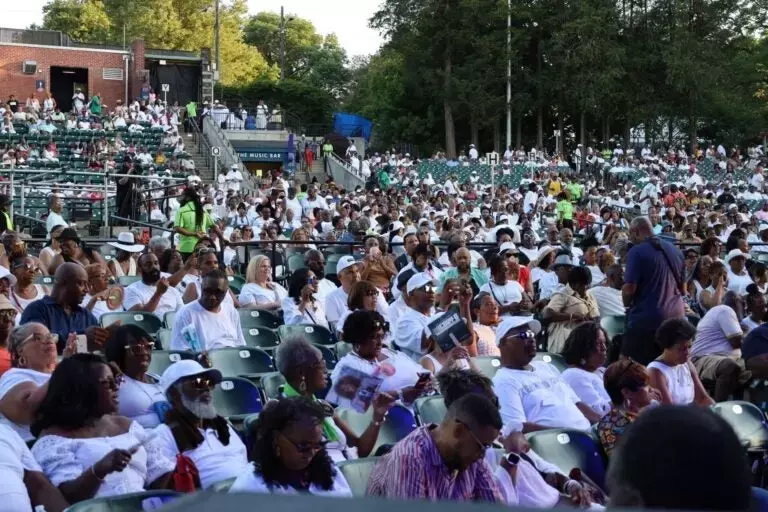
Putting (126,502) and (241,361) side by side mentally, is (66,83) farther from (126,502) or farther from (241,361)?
(126,502)

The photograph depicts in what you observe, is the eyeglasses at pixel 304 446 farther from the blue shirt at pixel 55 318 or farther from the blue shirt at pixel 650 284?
the blue shirt at pixel 650 284

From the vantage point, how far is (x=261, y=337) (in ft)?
31.7

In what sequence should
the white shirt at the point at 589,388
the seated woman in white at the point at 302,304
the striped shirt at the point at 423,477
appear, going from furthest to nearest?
the seated woman in white at the point at 302,304
the white shirt at the point at 589,388
the striped shirt at the point at 423,477

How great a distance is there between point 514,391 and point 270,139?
41.7 m

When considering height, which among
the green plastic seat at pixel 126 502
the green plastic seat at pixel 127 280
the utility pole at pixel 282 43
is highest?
the utility pole at pixel 282 43

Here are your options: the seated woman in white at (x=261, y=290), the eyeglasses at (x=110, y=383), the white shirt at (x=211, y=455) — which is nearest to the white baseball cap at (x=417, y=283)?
the seated woman in white at (x=261, y=290)

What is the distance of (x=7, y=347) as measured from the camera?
6.61m

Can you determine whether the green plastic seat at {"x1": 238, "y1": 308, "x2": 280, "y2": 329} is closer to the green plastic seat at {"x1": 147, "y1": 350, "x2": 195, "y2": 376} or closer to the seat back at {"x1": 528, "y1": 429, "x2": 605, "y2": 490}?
the green plastic seat at {"x1": 147, "y1": 350, "x2": 195, "y2": 376}

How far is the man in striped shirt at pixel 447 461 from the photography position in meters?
4.65

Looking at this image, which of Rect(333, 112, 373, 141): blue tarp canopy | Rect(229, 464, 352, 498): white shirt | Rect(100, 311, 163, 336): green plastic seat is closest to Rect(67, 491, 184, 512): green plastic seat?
Rect(229, 464, 352, 498): white shirt

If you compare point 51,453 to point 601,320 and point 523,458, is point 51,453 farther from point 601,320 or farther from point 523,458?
point 601,320

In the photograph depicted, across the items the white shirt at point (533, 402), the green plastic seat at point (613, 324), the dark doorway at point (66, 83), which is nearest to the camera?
the white shirt at point (533, 402)

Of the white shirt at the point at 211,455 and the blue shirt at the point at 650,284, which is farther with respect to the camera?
the blue shirt at the point at 650,284

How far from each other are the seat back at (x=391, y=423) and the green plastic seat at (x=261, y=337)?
3187 millimetres
